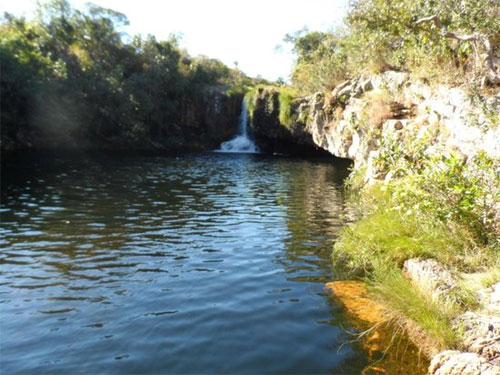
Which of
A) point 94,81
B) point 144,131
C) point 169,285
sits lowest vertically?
point 169,285

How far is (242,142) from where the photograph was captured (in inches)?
1718

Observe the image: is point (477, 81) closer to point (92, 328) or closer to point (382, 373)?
point (382, 373)

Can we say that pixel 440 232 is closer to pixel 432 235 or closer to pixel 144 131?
pixel 432 235

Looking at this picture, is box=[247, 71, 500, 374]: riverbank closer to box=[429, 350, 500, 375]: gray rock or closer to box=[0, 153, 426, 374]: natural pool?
box=[429, 350, 500, 375]: gray rock

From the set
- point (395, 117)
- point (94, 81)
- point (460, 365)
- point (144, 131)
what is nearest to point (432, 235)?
point (460, 365)

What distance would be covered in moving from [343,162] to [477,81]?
71.8 ft

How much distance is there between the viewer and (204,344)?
5668 millimetres

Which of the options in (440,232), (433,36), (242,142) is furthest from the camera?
(242,142)

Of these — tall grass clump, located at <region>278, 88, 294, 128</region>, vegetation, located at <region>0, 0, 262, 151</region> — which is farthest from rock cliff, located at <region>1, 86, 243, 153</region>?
tall grass clump, located at <region>278, 88, 294, 128</region>

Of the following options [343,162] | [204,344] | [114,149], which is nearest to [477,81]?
[204,344]

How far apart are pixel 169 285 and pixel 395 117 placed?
1411 cm

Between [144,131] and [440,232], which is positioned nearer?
[440,232]

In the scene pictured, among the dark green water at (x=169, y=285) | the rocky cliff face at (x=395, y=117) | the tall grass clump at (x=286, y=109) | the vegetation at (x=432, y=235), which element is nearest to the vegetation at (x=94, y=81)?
the tall grass clump at (x=286, y=109)

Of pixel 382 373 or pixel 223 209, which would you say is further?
pixel 223 209
